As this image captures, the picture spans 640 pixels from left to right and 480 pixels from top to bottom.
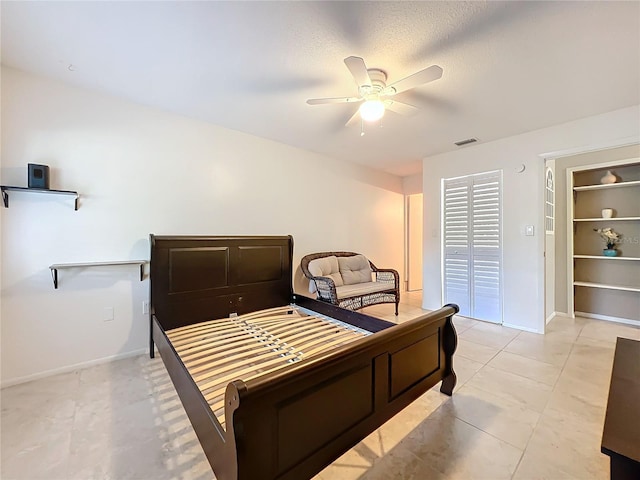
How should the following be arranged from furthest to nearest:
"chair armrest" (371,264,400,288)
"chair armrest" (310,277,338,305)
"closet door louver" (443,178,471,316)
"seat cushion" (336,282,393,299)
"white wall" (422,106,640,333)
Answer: "chair armrest" (371,264,400,288) < "closet door louver" (443,178,471,316) < "seat cushion" (336,282,393,299) < "chair armrest" (310,277,338,305) < "white wall" (422,106,640,333)

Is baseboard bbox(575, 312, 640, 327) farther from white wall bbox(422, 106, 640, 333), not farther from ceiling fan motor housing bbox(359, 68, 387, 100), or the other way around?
ceiling fan motor housing bbox(359, 68, 387, 100)

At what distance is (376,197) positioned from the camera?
5.13m

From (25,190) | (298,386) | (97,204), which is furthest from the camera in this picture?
(97,204)

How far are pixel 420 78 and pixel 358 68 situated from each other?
1.40 ft

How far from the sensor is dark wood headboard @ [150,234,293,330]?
2625mm

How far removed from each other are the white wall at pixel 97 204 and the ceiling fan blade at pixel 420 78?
83.4 inches

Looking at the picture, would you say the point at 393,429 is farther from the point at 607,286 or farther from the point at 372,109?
the point at 607,286

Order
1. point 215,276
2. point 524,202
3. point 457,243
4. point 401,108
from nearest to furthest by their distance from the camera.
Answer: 1. point 401,108
2. point 215,276
3. point 524,202
4. point 457,243

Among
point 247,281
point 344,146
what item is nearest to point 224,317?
point 247,281

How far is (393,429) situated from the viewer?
173cm

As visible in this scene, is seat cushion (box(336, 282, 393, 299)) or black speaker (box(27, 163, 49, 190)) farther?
seat cushion (box(336, 282, 393, 299))

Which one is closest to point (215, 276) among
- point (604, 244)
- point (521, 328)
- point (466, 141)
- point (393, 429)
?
point (393, 429)

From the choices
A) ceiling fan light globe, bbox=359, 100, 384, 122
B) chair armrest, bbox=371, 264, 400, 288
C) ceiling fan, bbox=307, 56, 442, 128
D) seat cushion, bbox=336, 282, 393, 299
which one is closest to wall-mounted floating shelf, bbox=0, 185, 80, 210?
ceiling fan, bbox=307, 56, 442, 128

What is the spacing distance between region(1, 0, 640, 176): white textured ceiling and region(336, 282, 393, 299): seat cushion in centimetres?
212
